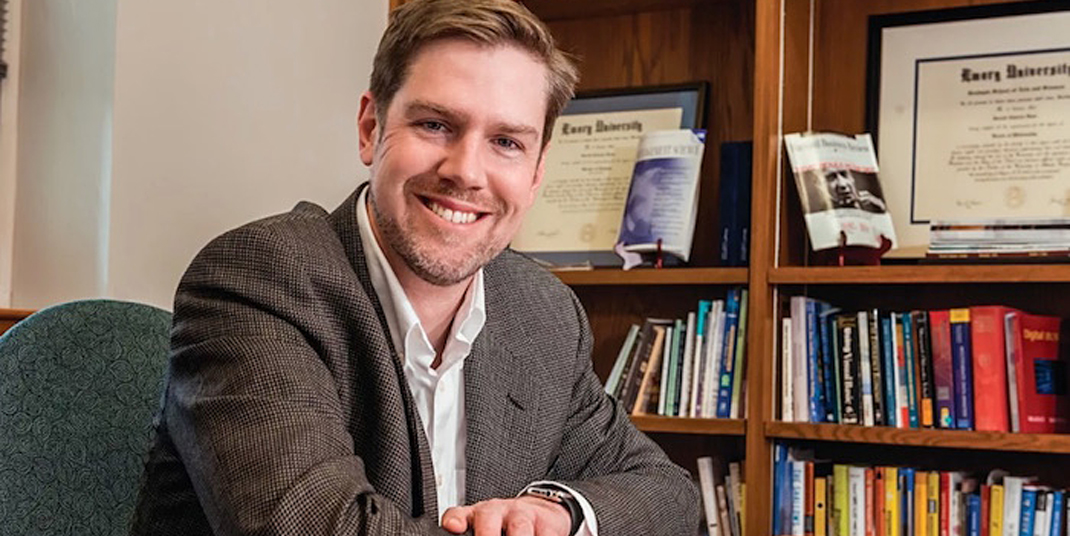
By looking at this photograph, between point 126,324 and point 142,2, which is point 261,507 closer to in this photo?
point 126,324

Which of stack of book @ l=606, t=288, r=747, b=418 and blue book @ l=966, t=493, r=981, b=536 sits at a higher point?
stack of book @ l=606, t=288, r=747, b=418

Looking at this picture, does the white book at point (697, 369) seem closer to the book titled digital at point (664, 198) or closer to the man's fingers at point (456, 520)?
the book titled digital at point (664, 198)

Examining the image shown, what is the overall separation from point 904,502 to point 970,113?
81 centimetres

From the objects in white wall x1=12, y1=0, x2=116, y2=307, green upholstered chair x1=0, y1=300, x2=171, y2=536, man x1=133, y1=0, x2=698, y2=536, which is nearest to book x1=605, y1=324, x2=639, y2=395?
man x1=133, y1=0, x2=698, y2=536

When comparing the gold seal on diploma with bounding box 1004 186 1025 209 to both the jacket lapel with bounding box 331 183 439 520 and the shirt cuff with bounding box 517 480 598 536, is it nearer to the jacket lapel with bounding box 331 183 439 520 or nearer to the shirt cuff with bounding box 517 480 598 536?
the shirt cuff with bounding box 517 480 598 536

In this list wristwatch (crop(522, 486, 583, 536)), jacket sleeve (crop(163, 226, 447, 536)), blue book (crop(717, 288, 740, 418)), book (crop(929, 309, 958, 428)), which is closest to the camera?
jacket sleeve (crop(163, 226, 447, 536))

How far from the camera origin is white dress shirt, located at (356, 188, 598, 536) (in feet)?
4.88

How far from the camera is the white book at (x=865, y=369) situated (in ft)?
7.97

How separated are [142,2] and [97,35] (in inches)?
4.0

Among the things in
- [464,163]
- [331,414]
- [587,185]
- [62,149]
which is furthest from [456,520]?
[587,185]

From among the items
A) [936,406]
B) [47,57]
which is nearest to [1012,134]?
[936,406]

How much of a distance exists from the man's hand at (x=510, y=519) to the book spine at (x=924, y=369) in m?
1.19

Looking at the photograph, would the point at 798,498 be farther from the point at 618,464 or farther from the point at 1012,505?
the point at 618,464

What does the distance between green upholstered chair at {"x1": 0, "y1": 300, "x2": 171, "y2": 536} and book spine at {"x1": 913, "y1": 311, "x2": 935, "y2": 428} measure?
4.90 feet
